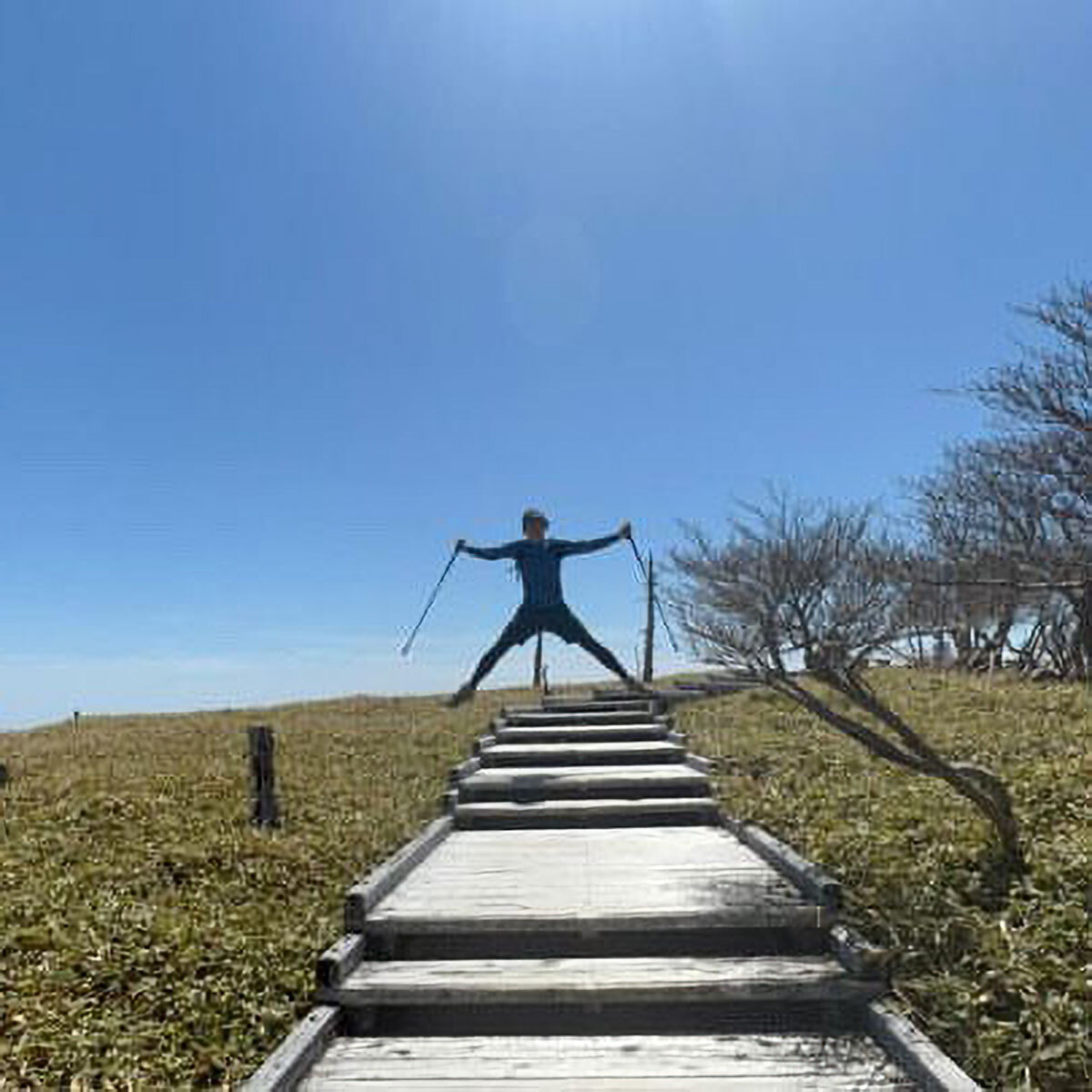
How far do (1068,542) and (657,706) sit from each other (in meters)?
6.60

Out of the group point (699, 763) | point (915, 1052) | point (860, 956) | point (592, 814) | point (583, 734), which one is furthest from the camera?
point (583, 734)

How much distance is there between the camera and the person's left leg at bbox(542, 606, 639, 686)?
1062 centimetres

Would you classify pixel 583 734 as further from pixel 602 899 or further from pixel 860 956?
pixel 860 956

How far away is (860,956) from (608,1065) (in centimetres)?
140

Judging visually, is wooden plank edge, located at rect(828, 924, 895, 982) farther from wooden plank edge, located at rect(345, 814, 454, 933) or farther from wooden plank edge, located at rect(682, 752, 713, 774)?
wooden plank edge, located at rect(682, 752, 713, 774)

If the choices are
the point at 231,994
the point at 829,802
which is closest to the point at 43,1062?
the point at 231,994

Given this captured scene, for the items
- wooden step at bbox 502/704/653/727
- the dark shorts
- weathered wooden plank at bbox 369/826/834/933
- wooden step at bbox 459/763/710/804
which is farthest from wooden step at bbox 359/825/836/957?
the dark shorts

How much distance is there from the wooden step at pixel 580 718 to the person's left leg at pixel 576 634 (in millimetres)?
597

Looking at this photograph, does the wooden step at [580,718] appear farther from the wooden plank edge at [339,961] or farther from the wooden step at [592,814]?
the wooden plank edge at [339,961]

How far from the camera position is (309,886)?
5.23m

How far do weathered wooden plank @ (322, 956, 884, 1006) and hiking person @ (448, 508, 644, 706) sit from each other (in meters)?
6.69

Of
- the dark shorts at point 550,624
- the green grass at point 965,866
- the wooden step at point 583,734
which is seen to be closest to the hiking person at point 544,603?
the dark shorts at point 550,624

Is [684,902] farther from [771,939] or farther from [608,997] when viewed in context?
[608,997]

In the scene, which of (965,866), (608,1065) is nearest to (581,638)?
(965,866)
